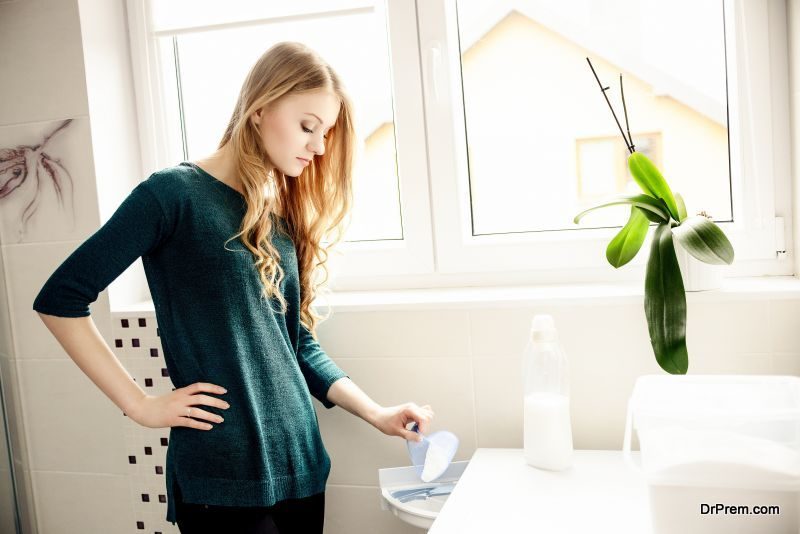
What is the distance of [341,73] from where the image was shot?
1667mm

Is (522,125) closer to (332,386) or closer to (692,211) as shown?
(692,211)

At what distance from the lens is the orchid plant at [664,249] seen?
1.25 m

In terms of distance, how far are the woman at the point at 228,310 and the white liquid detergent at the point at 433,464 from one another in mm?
51

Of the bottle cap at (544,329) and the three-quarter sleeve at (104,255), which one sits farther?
the bottle cap at (544,329)

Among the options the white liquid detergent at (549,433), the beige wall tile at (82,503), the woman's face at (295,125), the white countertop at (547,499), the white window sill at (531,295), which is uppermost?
the woman's face at (295,125)

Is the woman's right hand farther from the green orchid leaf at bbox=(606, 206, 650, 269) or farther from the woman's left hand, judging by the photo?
the green orchid leaf at bbox=(606, 206, 650, 269)

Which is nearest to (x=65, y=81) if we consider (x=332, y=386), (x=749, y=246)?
(x=332, y=386)

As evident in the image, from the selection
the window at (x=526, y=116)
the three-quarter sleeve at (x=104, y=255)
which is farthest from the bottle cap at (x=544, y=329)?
the three-quarter sleeve at (x=104, y=255)

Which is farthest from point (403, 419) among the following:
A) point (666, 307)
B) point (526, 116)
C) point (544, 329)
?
point (526, 116)

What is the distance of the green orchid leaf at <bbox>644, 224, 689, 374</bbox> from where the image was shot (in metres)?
1.27

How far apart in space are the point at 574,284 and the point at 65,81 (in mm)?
1296

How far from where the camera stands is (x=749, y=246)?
1529mm

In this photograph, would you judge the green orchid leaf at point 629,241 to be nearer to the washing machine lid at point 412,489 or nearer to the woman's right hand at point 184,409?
the washing machine lid at point 412,489

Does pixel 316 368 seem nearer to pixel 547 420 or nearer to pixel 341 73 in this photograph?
pixel 547 420
